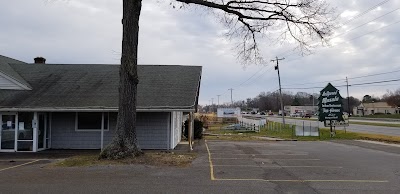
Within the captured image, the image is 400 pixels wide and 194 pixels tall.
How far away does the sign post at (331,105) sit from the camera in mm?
32656

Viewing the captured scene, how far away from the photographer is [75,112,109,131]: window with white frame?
69.4 feet

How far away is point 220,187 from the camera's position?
10008 mm

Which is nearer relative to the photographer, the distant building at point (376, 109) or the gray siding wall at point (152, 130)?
the gray siding wall at point (152, 130)

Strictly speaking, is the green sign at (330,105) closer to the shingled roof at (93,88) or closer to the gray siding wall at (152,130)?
the shingled roof at (93,88)

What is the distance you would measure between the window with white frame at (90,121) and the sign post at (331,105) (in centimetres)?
1906

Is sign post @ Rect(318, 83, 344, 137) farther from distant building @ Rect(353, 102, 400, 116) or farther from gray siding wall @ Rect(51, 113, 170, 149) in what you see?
distant building @ Rect(353, 102, 400, 116)

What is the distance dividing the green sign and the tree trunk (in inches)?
843

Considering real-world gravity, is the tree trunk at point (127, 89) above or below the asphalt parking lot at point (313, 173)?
above

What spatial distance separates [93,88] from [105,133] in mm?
2642

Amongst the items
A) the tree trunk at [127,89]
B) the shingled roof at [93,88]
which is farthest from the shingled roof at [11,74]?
the tree trunk at [127,89]

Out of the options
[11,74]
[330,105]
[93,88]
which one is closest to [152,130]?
[93,88]

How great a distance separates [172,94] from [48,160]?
281 inches

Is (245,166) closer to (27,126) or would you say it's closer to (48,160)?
(48,160)

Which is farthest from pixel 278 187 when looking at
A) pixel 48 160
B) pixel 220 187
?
pixel 48 160
